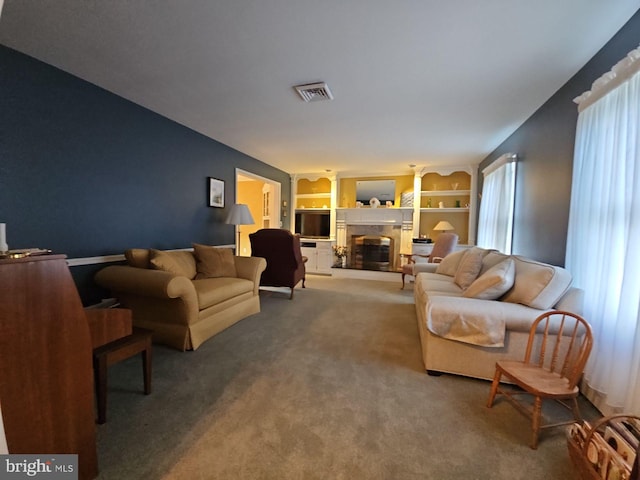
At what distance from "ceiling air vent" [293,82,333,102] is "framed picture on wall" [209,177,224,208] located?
213 centimetres

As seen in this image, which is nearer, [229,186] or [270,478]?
[270,478]

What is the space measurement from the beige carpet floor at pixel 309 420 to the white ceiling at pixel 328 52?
241cm

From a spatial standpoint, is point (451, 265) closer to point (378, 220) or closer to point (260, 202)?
point (378, 220)

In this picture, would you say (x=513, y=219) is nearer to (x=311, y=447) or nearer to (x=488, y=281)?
(x=488, y=281)

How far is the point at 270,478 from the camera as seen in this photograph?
3.87ft

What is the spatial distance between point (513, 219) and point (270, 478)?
3.66 meters

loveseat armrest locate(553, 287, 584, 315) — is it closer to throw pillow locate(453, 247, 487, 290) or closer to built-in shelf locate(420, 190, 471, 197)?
throw pillow locate(453, 247, 487, 290)

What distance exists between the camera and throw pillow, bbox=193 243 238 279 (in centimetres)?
317

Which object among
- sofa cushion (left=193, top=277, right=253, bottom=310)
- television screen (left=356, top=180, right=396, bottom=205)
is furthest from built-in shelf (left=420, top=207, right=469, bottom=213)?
sofa cushion (left=193, top=277, right=253, bottom=310)

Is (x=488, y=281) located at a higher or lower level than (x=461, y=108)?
lower

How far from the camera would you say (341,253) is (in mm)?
6473

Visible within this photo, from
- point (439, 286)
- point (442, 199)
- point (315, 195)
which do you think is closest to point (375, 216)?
point (442, 199)

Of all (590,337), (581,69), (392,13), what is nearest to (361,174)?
(581,69)

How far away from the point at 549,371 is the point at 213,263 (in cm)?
318
